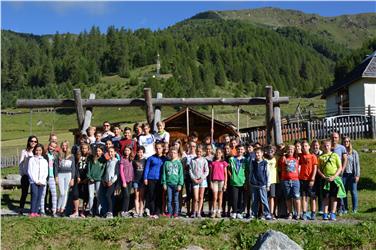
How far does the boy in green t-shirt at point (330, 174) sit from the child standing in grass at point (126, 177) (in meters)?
4.03

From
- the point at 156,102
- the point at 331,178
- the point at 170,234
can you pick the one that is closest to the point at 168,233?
the point at 170,234

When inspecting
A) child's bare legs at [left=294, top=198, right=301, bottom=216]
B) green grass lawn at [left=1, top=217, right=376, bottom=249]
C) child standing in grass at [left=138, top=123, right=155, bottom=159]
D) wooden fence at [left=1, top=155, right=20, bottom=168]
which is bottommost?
green grass lawn at [left=1, top=217, right=376, bottom=249]

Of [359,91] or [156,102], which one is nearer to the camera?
[156,102]

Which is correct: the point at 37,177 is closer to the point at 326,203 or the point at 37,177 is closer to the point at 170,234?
the point at 170,234

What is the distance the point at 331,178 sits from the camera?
11.1 metres

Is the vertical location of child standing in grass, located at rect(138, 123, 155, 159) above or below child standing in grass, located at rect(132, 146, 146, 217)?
above

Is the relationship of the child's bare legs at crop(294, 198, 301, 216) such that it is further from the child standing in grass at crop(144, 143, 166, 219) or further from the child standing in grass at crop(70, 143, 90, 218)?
the child standing in grass at crop(70, 143, 90, 218)

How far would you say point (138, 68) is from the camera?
154000mm

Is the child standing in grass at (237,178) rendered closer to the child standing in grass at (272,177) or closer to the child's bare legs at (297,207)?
the child standing in grass at (272,177)

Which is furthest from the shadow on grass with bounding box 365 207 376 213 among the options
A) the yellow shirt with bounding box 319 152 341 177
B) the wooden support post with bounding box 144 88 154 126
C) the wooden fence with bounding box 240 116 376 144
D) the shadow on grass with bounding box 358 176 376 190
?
the wooden fence with bounding box 240 116 376 144

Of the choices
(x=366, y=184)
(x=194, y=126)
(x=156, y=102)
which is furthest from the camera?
(x=194, y=126)

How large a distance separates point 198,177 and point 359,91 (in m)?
31.3

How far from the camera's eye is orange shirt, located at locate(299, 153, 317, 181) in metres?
11.1

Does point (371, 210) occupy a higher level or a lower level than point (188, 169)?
lower
